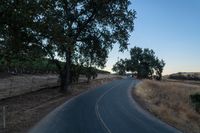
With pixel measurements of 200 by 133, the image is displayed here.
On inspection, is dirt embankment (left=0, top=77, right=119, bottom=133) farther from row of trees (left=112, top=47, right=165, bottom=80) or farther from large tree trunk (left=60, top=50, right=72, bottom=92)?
row of trees (left=112, top=47, right=165, bottom=80)

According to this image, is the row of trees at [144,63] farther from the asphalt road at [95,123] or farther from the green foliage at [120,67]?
the asphalt road at [95,123]

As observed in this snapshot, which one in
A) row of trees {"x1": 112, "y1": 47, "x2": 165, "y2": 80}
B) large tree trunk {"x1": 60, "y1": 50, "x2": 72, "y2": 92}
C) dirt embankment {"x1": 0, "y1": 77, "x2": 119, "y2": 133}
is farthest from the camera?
row of trees {"x1": 112, "y1": 47, "x2": 165, "y2": 80}

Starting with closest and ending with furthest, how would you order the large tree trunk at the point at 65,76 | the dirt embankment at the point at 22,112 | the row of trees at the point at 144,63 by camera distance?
the dirt embankment at the point at 22,112
the large tree trunk at the point at 65,76
the row of trees at the point at 144,63

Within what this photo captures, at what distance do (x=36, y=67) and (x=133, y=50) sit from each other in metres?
125

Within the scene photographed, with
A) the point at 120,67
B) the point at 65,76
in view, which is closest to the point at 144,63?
the point at 120,67

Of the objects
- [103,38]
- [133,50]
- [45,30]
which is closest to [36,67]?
[103,38]

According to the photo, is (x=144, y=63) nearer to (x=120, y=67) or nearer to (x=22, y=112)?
(x=120, y=67)

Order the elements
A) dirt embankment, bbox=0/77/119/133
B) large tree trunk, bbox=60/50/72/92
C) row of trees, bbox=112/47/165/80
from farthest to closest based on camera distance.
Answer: row of trees, bbox=112/47/165/80 → large tree trunk, bbox=60/50/72/92 → dirt embankment, bbox=0/77/119/133

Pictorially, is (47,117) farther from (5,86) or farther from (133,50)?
(133,50)

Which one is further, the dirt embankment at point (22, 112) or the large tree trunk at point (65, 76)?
the large tree trunk at point (65, 76)

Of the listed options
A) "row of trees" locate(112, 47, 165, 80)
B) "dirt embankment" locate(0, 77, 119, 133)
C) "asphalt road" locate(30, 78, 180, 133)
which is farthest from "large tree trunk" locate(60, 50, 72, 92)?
"row of trees" locate(112, 47, 165, 80)

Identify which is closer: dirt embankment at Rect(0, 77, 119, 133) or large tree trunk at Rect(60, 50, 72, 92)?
dirt embankment at Rect(0, 77, 119, 133)

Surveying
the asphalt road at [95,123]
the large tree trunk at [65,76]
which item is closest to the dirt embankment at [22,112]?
the asphalt road at [95,123]

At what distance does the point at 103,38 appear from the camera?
42500 millimetres
